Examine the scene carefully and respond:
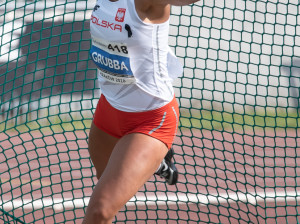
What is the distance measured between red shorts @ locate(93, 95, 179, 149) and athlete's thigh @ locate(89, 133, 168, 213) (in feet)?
0.24

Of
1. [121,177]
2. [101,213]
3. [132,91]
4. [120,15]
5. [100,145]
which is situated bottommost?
[100,145]

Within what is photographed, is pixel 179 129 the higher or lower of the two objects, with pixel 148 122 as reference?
lower

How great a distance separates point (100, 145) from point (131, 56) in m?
0.66

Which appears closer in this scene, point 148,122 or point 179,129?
point 148,122

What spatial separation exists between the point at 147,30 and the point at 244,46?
244 inches

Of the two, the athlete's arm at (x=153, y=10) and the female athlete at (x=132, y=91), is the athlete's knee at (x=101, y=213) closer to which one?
the female athlete at (x=132, y=91)

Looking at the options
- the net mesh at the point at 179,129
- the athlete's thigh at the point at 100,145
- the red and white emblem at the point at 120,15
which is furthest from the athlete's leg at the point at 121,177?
the net mesh at the point at 179,129

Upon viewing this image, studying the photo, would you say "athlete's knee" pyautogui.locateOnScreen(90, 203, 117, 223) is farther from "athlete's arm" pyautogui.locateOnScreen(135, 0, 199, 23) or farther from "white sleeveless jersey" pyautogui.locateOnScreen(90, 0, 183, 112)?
"athlete's arm" pyautogui.locateOnScreen(135, 0, 199, 23)

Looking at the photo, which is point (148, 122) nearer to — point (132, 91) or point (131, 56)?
point (132, 91)

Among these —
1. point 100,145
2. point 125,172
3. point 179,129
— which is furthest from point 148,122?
point 179,129

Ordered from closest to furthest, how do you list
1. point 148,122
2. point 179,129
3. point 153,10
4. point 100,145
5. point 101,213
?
1. point 101,213
2. point 153,10
3. point 148,122
4. point 100,145
5. point 179,129

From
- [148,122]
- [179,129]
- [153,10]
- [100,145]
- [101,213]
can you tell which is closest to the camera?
[101,213]

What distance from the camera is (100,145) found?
3494 mm

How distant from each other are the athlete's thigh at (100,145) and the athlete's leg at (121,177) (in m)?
0.42
